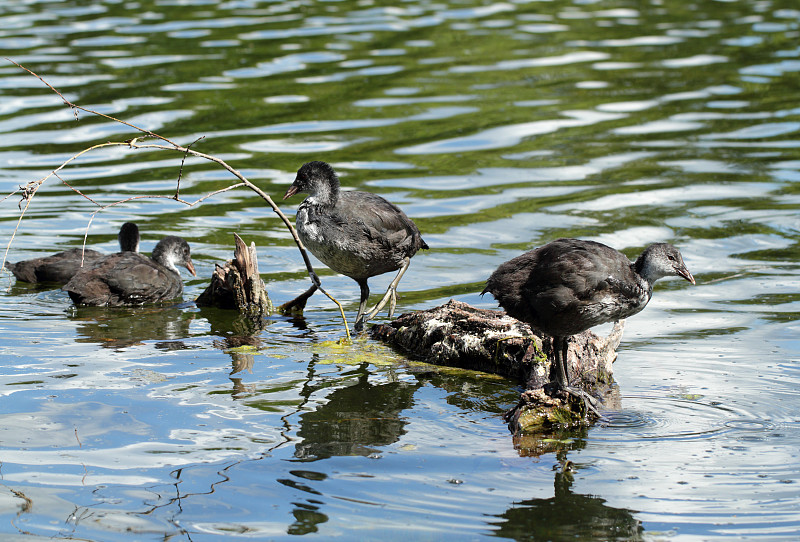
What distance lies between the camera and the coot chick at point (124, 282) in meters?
9.76

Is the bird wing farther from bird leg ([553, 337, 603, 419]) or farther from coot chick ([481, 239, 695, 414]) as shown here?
bird leg ([553, 337, 603, 419])

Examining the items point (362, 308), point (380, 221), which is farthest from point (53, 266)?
point (380, 221)

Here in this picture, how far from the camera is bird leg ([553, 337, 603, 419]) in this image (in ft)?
22.3

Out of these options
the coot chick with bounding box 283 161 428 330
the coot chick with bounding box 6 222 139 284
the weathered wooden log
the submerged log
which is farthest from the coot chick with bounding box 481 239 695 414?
the coot chick with bounding box 6 222 139 284

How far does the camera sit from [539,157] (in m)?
15.6

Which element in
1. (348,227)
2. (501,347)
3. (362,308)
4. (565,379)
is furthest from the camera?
(362,308)

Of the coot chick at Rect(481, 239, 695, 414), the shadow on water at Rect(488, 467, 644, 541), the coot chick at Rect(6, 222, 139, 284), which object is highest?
the coot chick at Rect(481, 239, 695, 414)

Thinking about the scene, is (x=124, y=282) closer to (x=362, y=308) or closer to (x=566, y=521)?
(x=362, y=308)

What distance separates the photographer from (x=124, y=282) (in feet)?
32.3

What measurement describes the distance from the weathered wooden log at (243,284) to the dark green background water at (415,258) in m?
0.23

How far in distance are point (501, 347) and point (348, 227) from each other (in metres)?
1.83

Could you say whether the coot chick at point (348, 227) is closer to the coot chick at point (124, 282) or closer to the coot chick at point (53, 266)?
the coot chick at point (124, 282)

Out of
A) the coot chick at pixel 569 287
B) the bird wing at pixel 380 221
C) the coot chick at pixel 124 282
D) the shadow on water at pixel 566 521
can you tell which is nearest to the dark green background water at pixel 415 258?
the shadow on water at pixel 566 521

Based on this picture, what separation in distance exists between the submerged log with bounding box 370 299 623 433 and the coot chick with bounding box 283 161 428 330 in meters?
0.75
